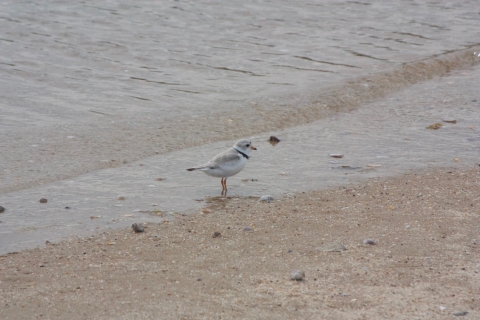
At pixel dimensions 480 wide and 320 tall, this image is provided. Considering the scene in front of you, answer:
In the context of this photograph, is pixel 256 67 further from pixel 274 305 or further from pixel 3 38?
pixel 274 305

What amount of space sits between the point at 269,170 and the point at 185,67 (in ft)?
16.0

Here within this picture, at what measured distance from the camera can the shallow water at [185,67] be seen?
322 inches

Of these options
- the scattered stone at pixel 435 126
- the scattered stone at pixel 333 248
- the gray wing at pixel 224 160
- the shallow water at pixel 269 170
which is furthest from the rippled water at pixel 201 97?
the scattered stone at pixel 333 248

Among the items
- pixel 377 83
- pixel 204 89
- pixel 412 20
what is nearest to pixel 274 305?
pixel 204 89

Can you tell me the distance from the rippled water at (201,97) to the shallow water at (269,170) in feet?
0.08

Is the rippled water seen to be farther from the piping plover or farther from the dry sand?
the dry sand

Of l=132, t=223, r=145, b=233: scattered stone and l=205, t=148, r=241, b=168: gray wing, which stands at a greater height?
l=205, t=148, r=241, b=168: gray wing

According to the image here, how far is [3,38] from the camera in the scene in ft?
41.3

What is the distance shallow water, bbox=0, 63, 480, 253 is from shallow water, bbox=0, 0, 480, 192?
419 mm

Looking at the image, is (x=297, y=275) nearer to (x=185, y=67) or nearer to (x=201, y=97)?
(x=201, y=97)

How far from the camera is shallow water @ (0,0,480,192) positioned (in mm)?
8188

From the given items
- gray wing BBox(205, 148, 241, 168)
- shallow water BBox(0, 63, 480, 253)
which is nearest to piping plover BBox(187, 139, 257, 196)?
gray wing BBox(205, 148, 241, 168)

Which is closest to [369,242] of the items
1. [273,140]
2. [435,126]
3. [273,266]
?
[273,266]

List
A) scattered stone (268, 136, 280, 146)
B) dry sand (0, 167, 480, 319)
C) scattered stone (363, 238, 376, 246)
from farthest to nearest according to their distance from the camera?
1. scattered stone (268, 136, 280, 146)
2. scattered stone (363, 238, 376, 246)
3. dry sand (0, 167, 480, 319)
